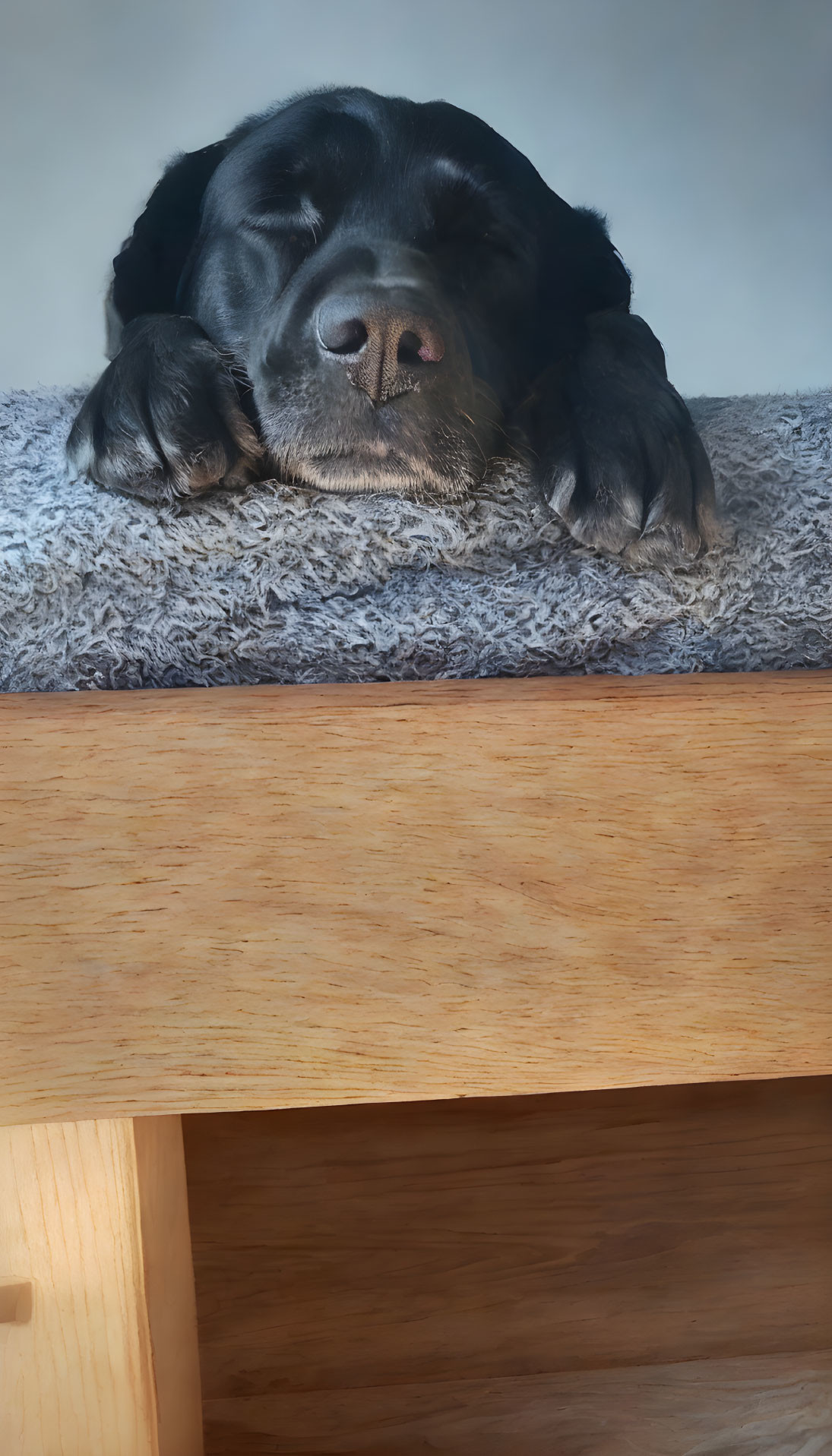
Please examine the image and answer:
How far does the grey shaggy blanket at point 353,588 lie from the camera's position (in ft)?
1.74

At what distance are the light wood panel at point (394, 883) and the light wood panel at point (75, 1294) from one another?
7cm

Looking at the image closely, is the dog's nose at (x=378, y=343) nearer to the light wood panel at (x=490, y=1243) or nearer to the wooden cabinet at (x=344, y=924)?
the wooden cabinet at (x=344, y=924)

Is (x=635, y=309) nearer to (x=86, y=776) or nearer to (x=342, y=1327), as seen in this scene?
(x=86, y=776)

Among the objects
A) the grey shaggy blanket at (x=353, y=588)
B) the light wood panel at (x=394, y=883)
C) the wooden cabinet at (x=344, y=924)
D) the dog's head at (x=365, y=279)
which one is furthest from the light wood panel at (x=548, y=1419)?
the dog's head at (x=365, y=279)

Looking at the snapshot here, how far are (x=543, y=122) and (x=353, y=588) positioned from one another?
319mm

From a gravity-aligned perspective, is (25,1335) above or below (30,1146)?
below

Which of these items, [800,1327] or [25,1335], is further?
[800,1327]

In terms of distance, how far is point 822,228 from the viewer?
0.60m

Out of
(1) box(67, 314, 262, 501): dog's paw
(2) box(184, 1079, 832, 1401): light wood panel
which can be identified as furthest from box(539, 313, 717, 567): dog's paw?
(2) box(184, 1079, 832, 1401): light wood panel

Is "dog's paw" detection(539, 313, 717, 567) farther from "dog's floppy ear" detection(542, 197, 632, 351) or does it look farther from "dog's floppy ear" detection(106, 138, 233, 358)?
"dog's floppy ear" detection(106, 138, 233, 358)

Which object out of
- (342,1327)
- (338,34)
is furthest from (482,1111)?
(338,34)

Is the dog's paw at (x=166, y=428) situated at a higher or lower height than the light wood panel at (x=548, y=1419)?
higher

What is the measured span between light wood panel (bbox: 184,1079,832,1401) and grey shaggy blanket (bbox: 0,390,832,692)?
69cm

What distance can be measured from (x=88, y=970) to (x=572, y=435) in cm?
41
